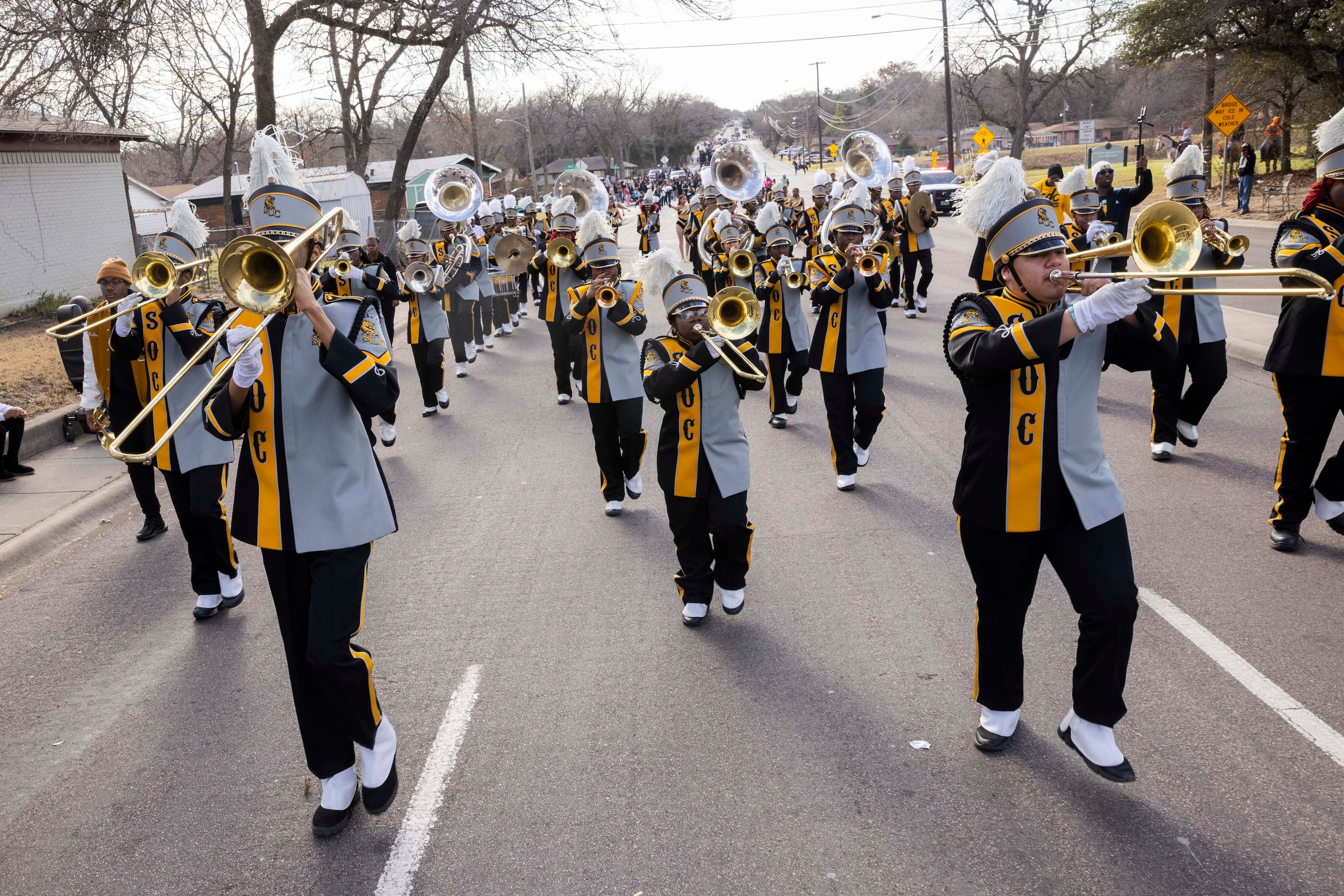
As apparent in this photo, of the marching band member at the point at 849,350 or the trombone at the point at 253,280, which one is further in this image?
the marching band member at the point at 849,350

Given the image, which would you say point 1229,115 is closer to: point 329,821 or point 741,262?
point 741,262

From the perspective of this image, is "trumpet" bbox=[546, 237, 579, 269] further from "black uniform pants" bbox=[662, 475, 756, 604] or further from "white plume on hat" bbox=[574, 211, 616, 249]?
"black uniform pants" bbox=[662, 475, 756, 604]

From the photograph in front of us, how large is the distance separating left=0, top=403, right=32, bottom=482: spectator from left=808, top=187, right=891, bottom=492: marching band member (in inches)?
275

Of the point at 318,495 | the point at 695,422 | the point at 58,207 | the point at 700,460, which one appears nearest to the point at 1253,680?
the point at 700,460

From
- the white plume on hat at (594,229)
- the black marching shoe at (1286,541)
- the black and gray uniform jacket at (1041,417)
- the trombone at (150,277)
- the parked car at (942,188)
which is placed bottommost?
the black marching shoe at (1286,541)

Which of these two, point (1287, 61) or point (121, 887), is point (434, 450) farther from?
point (1287, 61)

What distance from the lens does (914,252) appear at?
52.4 ft

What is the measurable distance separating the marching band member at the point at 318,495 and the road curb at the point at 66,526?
454 cm

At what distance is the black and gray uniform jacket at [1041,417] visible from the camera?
359 cm

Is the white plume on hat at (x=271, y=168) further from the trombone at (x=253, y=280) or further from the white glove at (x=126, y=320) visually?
the white glove at (x=126, y=320)

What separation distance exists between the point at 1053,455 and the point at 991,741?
→ 1.13 metres

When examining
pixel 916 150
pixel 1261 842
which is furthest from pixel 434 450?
pixel 916 150

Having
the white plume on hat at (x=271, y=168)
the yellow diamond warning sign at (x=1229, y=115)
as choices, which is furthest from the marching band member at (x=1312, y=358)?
the yellow diamond warning sign at (x=1229, y=115)

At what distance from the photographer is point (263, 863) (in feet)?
11.7
